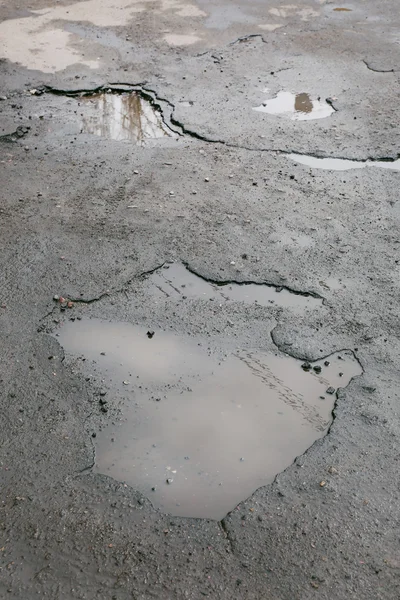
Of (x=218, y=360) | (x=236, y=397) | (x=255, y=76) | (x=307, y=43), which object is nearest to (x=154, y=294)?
(x=218, y=360)

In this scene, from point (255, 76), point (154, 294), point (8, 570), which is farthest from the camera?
point (255, 76)

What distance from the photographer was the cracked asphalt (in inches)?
124

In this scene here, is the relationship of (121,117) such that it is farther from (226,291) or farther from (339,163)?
(226,291)

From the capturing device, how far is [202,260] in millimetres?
5086

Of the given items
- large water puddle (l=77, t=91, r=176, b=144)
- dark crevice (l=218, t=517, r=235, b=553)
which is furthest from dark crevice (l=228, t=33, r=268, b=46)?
dark crevice (l=218, t=517, r=235, b=553)

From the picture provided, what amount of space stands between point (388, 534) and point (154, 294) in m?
2.25

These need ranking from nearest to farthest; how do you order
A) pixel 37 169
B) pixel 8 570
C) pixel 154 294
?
1. pixel 8 570
2. pixel 154 294
3. pixel 37 169

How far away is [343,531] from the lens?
3.25m

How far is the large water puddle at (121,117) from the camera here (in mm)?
6910

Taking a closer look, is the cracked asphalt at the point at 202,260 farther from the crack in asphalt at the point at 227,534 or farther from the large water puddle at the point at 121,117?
the large water puddle at the point at 121,117

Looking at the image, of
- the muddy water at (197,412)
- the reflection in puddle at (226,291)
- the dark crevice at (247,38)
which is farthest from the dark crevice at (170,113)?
the muddy water at (197,412)

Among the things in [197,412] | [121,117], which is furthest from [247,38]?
[197,412]

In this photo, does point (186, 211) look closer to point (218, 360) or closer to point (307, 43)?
point (218, 360)

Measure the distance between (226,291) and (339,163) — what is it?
230cm
